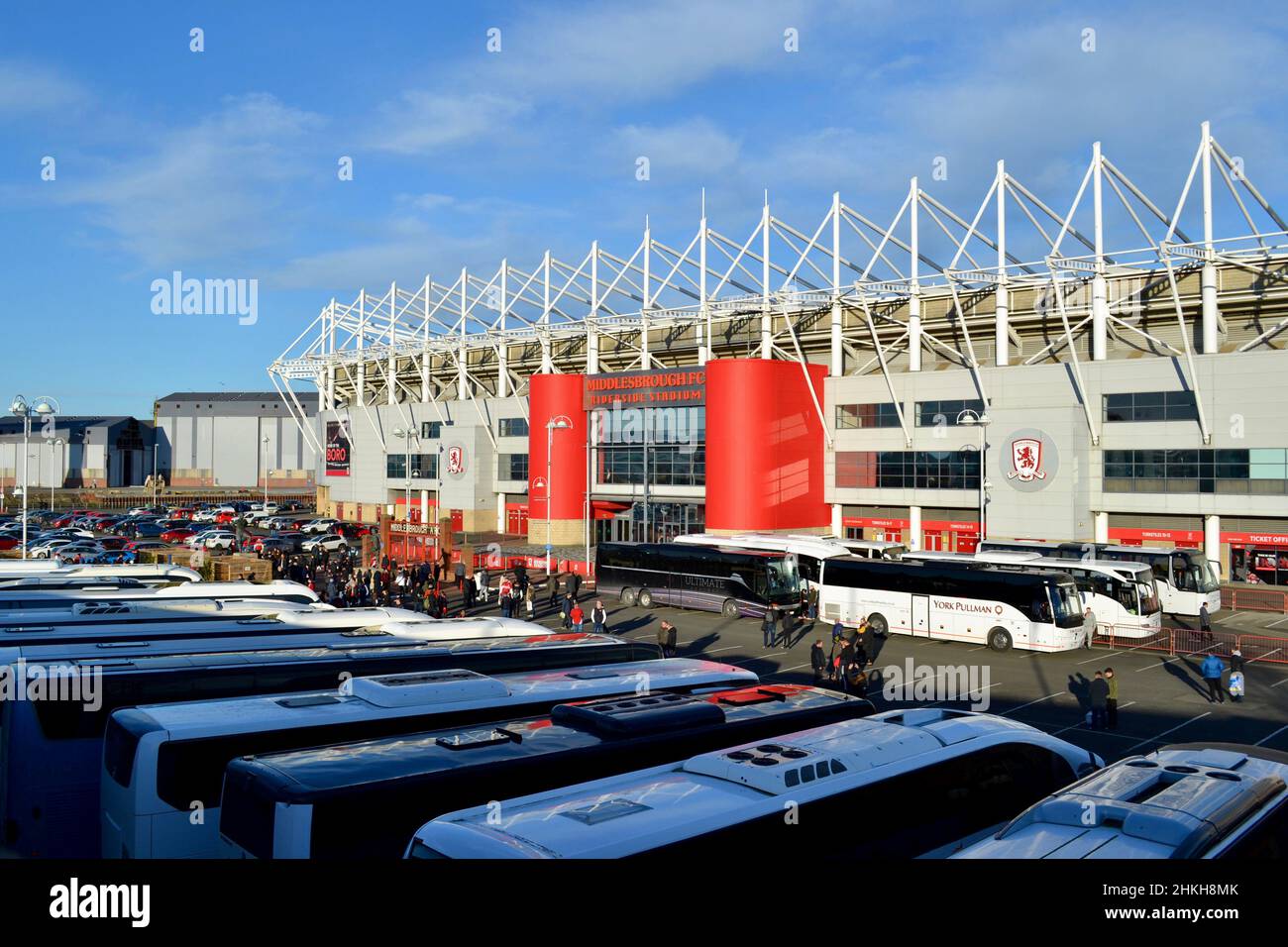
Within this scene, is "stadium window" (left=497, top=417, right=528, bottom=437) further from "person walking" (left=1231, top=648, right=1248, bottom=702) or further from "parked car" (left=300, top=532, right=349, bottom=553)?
"person walking" (left=1231, top=648, right=1248, bottom=702)

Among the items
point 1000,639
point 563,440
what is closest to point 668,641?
point 1000,639

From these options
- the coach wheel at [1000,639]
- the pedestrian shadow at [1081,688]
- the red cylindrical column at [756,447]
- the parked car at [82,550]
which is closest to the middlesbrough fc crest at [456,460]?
the parked car at [82,550]

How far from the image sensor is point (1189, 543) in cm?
4047

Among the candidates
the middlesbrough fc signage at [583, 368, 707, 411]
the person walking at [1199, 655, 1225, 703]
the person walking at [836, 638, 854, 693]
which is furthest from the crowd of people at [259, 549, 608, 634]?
the person walking at [1199, 655, 1225, 703]

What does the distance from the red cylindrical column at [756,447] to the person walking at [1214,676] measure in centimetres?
2763

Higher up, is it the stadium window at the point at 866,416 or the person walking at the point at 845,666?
the stadium window at the point at 866,416

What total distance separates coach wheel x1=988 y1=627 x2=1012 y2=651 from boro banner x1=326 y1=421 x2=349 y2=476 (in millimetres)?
66050

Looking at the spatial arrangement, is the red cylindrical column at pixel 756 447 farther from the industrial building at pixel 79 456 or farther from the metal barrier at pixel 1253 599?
the industrial building at pixel 79 456

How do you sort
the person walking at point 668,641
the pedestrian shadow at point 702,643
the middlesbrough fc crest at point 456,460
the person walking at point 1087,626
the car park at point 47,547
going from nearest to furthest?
the person walking at point 668,641 < the person walking at point 1087,626 < the pedestrian shadow at point 702,643 < the car park at point 47,547 < the middlesbrough fc crest at point 456,460

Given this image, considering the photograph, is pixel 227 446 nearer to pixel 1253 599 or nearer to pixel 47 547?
pixel 47 547

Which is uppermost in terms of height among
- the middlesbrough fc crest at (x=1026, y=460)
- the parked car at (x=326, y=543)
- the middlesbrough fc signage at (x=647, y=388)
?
the middlesbrough fc signage at (x=647, y=388)

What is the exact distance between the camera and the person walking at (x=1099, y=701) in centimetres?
1767
